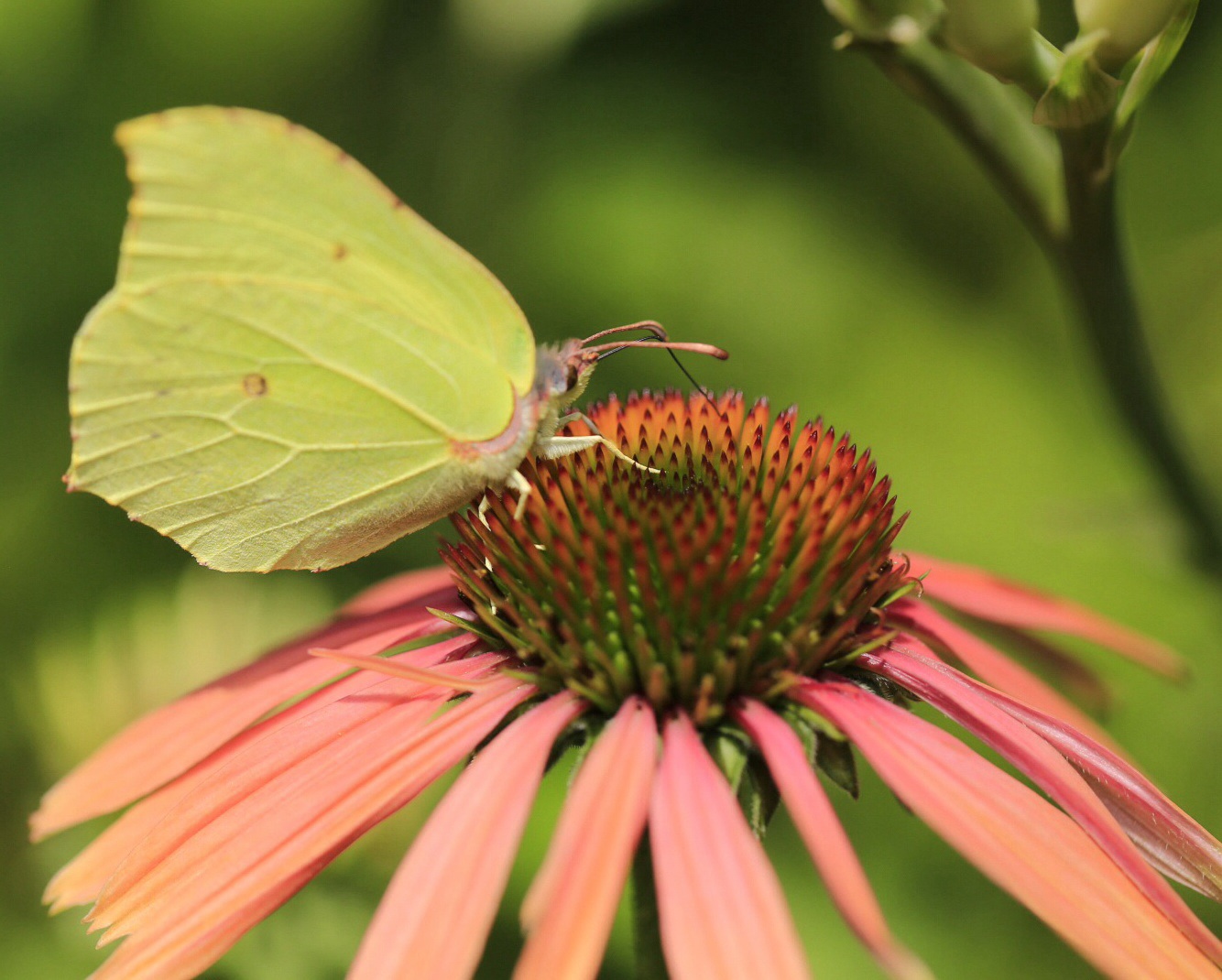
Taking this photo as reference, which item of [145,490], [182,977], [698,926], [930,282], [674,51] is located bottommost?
[182,977]

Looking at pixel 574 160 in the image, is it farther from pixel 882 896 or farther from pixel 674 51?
pixel 882 896

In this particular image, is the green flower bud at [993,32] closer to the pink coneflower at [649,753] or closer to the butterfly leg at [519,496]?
the pink coneflower at [649,753]

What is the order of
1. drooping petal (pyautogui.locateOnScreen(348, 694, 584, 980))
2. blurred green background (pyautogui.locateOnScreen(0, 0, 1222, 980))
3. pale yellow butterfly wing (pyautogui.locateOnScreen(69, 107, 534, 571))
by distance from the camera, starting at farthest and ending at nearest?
blurred green background (pyautogui.locateOnScreen(0, 0, 1222, 980))
pale yellow butterfly wing (pyautogui.locateOnScreen(69, 107, 534, 571))
drooping petal (pyautogui.locateOnScreen(348, 694, 584, 980))

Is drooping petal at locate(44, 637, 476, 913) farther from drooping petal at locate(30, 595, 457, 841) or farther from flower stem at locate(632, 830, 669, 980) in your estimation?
flower stem at locate(632, 830, 669, 980)

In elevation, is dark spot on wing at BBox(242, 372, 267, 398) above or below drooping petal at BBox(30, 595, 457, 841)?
above

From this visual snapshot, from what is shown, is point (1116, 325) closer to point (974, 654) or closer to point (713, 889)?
point (974, 654)

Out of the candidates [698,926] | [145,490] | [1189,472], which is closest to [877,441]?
[1189,472]

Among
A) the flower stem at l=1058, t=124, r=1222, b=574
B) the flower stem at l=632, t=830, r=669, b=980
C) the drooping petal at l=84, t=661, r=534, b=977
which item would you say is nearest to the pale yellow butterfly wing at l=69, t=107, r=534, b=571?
the drooping petal at l=84, t=661, r=534, b=977
